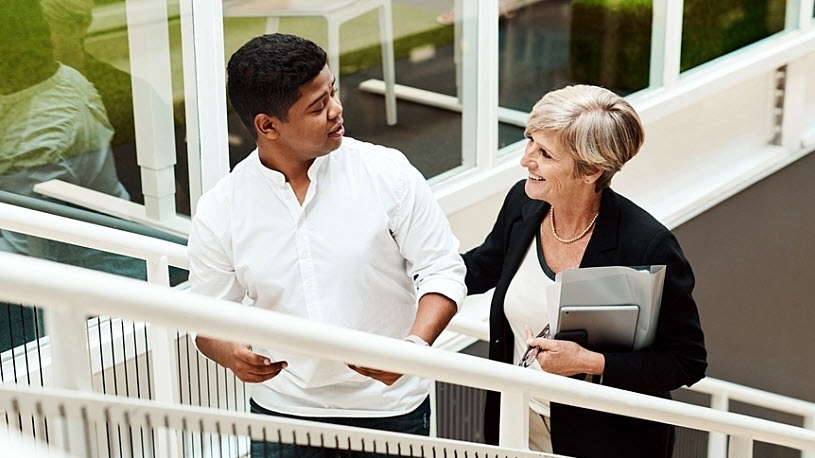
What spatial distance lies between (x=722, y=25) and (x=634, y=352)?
4379 mm

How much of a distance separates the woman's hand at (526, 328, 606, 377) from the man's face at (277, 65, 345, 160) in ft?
2.05

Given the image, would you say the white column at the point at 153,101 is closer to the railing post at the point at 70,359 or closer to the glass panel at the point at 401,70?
the glass panel at the point at 401,70

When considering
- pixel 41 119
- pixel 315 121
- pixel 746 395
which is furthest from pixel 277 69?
pixel 746 395

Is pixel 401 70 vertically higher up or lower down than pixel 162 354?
higher up

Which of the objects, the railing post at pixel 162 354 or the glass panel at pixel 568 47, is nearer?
the railing post at pixel 162 354

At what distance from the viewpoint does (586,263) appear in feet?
8.57

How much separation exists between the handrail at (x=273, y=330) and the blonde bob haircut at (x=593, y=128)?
0.57 metres

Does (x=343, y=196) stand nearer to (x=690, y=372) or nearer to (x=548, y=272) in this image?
(x=548, y=272)

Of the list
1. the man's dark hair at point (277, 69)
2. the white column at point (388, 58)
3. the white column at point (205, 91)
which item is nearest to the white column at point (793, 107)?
the white column at point (388, 58)

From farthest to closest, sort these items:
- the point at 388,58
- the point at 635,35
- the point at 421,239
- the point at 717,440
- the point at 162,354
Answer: the point at 635,35
the point at 388,58
the point at 717,440
the point at 162,354
the point at 421,239

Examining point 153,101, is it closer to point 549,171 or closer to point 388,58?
point 388,58

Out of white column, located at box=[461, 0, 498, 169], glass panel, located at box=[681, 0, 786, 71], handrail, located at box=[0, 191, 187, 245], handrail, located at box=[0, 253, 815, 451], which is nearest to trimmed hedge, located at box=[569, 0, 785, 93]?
glass panel, located at box=[681, 0, 786, 71]

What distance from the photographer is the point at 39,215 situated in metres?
2.40

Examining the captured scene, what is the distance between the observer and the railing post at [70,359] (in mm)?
1306
